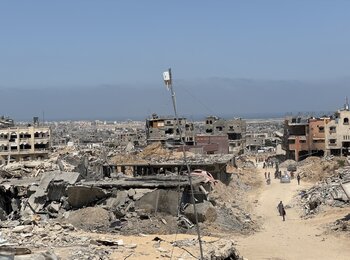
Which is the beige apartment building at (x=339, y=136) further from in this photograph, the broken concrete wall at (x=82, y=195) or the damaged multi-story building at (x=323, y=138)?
the broken concrete wall at (x=82, y=195)

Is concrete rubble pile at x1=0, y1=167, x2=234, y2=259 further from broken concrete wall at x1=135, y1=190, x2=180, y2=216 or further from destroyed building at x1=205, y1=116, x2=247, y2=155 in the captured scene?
destroyed building at x1=205, y1=116, x2=247, y2=155

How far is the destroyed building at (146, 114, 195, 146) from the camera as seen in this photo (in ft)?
276

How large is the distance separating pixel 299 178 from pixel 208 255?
3383cm

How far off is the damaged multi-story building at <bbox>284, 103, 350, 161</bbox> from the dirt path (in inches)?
1727

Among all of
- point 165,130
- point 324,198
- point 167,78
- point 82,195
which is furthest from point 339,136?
point 167,78

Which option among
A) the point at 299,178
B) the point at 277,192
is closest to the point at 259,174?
the point at 299,178

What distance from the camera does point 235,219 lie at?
28.0 metres

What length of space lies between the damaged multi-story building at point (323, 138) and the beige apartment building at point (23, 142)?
113 ft

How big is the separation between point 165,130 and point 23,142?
69.1 feet

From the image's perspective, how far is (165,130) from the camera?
9075 cm

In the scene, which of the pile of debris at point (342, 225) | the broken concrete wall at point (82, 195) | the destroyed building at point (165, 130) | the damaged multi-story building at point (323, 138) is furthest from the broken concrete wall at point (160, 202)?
the destroyed building at point (165, 130)

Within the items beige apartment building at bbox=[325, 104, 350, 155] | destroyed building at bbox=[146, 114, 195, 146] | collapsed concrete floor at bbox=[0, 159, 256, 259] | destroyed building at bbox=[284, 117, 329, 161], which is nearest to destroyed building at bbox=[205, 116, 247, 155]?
destroyed building at bbox=[146, 114, 195, 146]

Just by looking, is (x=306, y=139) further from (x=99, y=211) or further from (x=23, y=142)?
(x=99, y=211)

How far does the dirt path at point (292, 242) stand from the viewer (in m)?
22.6
